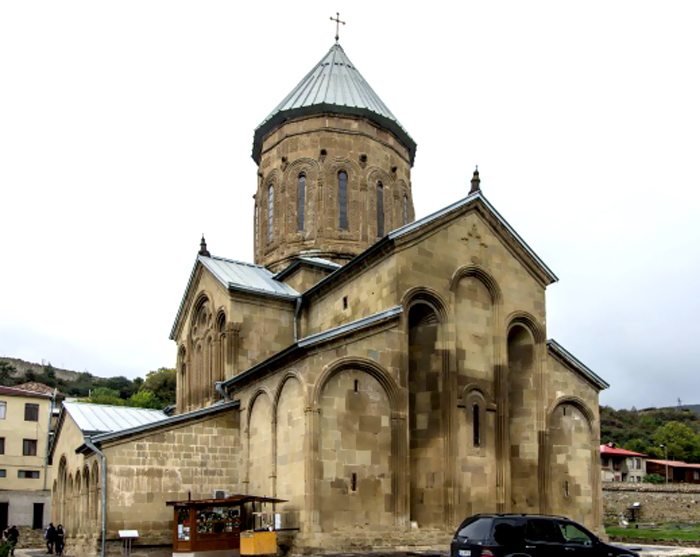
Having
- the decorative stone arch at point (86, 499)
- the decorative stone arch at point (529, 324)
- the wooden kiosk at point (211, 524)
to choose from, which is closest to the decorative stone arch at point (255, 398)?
the wooden kiosk at point (211, 524)

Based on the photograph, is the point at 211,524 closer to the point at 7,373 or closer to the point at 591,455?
the point at 591,455

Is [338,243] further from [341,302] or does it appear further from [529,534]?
[529,534]

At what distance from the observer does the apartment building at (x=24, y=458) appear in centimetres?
3869

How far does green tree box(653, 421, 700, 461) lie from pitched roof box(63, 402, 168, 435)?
215 feet

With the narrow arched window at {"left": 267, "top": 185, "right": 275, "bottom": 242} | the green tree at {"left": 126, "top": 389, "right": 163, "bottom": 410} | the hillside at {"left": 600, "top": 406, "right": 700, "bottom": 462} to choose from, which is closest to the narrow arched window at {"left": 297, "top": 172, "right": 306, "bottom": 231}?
the narrow arched window at {"left": 267, "top": 185, "right": 275, "bottom": 242}

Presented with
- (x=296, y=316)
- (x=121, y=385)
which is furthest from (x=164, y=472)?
(x=121, y=385)

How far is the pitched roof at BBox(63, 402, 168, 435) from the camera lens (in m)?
23.2

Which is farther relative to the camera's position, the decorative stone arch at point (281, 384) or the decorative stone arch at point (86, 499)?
the decorative stone arch at point (86, 499)

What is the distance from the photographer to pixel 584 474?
22.0 meters

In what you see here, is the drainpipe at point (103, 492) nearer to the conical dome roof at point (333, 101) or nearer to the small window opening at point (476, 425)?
the small window opening at point (476, 425)

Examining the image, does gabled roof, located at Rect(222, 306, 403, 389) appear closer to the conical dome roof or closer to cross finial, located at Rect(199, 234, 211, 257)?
cross finial, located at Rect(199, 234, 211, 257)

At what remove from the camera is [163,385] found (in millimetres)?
75438

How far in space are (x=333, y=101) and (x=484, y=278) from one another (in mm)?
10649

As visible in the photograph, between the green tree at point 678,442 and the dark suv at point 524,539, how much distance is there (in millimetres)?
71083
